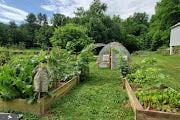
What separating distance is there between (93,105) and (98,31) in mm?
32173

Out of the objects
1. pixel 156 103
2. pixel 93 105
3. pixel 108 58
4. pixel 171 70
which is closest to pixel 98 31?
pixel 108 58

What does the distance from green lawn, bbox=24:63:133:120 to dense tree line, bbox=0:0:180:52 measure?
16.0 metres

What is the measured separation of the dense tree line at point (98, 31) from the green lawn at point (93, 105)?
15983 mm

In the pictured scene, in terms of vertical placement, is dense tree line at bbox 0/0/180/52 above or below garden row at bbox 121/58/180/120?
above

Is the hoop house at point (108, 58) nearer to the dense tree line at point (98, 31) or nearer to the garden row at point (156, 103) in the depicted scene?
the dense tree line at point (98, 31)

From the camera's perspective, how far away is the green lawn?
667 cm

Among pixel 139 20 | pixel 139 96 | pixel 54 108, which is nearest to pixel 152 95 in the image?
pixel 139 96

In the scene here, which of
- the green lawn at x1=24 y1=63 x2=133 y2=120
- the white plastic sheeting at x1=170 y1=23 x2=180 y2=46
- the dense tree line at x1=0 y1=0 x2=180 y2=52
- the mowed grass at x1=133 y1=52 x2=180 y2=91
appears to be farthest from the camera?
the white plastic sheeting at x1=170 y1=23 x2=180 y2=46

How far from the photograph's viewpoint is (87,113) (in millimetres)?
6934

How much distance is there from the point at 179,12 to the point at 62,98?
127ft

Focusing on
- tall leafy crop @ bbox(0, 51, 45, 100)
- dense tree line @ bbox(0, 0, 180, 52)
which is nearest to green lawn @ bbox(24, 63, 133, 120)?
tall leafy crop @ bbox(0, 51, 45, 100)

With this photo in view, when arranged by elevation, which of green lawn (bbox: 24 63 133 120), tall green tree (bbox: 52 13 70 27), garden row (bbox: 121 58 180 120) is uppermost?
tall green tree (bbox: 52 13 70 27)

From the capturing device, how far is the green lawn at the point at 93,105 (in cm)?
667

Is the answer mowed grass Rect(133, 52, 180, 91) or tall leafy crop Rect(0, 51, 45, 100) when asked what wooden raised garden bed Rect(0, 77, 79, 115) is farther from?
mowed grass Rect(133, 52, 180, 91)
